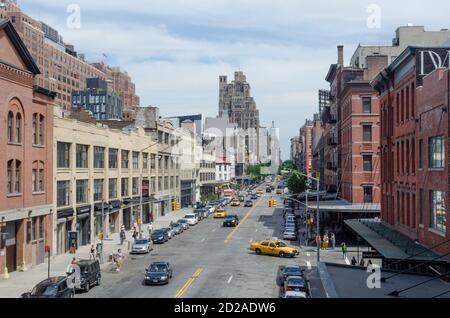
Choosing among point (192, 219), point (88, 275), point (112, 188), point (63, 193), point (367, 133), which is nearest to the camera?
point (88, 275)

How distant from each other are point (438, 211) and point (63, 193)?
3132 centimetres

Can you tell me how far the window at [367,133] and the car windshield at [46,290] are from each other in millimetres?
46899

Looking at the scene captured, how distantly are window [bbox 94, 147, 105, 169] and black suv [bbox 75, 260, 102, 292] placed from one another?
88.5 feet

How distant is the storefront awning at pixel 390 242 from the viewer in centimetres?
2839

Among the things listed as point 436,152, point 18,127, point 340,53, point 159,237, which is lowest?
point 159,237

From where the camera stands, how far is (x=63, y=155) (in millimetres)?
50062

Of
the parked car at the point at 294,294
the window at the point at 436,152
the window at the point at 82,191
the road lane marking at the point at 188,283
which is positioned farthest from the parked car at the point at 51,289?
the window at the point at 82,191

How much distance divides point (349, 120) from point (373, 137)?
4.25 metres

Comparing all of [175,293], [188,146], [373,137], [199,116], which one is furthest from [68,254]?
[199,116]

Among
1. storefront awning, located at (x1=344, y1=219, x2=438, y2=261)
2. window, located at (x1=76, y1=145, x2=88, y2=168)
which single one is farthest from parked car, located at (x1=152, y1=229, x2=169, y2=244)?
storefront awning, located at (x1=344, y1=219, x2=438, y2=261)

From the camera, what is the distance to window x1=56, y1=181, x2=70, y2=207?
48125 millimetres

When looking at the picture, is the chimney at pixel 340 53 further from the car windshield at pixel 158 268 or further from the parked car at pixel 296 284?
the parked car at pixel 296 284

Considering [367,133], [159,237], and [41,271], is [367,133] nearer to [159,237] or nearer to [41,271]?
[159,237]

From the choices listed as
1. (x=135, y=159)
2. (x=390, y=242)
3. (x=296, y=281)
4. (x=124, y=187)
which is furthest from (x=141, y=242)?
(x=135, y=159)
